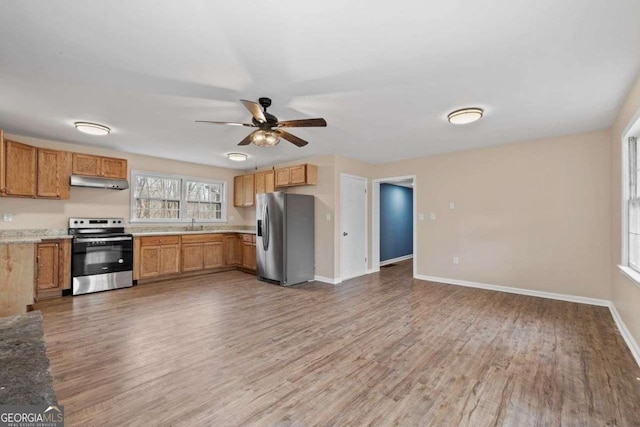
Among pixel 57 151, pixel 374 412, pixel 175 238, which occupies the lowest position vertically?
pixel 374 412

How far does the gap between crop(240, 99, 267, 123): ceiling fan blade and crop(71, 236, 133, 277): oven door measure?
3.76 metres

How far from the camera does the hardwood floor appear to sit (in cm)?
177

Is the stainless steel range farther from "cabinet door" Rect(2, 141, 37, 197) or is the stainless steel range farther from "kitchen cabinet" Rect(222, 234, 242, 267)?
"kitchen cabinet" Rect(222, 234, 242, 267)

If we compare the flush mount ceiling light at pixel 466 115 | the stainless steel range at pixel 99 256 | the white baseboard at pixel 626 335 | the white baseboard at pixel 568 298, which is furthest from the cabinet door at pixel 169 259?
the white baseboard at pixel 626 335

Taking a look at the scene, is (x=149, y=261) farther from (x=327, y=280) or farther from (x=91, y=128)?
(x=327, y=280)

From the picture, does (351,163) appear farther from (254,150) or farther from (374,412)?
(374,412)

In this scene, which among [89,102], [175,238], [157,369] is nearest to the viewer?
[157,369]

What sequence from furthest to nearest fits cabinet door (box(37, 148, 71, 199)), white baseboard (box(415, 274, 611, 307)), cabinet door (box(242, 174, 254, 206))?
cabinet door (box(242, 174, 254, 206)) → cabinet door (box(37, 148, 71, 199)) → white baseboard (box(415, 274, 611, 307))

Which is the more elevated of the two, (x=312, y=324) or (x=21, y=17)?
(x=21, y=17)

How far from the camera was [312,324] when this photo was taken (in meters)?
3.17

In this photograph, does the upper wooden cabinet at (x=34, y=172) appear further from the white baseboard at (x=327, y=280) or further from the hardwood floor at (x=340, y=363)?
the white baseboard at (x=327, y=280)

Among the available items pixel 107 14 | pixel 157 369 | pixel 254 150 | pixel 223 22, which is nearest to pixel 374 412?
pixel 157 369

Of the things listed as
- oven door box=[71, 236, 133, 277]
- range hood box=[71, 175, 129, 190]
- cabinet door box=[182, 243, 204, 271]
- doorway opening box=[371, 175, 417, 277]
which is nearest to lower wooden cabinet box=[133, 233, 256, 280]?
cabinet door box=[182, 243, 204, 271]

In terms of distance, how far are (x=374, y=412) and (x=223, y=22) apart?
269 cm
